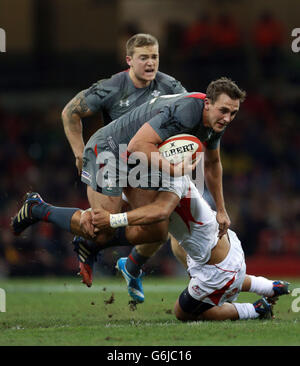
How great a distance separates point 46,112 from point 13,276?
17.6 feet

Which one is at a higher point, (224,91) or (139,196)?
(224,91)

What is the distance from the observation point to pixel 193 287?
729 cm

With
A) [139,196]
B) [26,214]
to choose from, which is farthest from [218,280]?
[26,214]

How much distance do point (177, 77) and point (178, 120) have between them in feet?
36.0

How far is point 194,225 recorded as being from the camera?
731 cm

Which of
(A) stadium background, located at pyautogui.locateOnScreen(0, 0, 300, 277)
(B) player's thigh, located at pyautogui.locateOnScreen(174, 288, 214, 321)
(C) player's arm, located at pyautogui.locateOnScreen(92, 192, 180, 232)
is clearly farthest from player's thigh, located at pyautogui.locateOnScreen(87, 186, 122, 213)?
(A) stadium background, located at pyautogui.locateOnScreen(0, 0, 300, 277)

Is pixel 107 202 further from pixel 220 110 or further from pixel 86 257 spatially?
pixel 220 110

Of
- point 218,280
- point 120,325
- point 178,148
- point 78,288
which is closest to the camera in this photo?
point 178,148

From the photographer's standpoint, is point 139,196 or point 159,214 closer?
point 159,214

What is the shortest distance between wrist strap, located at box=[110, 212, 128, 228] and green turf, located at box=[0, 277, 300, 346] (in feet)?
2.98

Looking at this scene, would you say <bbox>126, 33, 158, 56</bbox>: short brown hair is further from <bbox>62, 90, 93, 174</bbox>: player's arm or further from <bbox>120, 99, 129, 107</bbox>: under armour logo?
<bbox>62, 90, 93, 174</bbox>: player's arm

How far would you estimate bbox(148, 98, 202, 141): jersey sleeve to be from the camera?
6812 millimetres
